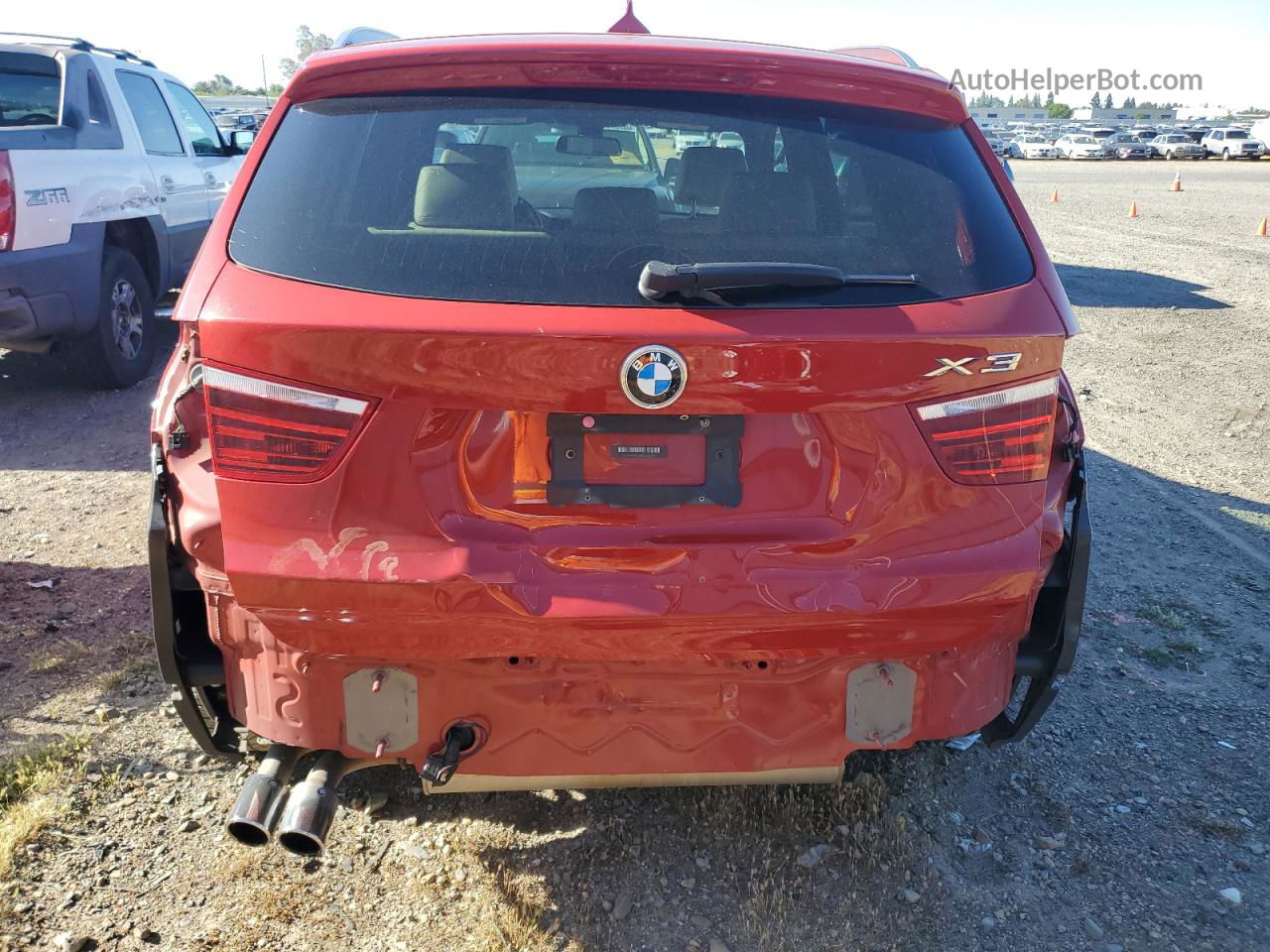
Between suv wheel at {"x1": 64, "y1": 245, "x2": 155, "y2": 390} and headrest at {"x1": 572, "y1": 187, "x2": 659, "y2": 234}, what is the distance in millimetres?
5699

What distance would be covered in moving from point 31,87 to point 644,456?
698cm

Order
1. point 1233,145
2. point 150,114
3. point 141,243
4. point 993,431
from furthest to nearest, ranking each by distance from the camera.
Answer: point 1233,145
point 150,114
point 141,243
point 993,431

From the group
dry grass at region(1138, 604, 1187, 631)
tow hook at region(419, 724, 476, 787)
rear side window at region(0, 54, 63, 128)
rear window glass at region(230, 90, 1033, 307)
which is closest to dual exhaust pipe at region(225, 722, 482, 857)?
tow hook at region(419, 724, 476, 787)

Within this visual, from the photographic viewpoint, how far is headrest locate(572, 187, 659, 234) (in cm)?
235

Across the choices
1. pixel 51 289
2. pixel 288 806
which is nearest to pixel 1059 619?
pixel 288 806

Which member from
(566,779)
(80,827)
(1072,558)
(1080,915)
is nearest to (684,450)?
(566,779)

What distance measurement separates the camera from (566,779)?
2578mm

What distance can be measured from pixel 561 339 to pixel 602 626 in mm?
591

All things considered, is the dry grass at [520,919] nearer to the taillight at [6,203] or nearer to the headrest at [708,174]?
the headrest at [708,174]

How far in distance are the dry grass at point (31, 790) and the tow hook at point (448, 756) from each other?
126 centimetres

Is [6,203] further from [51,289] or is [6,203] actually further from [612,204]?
[612,204]

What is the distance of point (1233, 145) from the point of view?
4681 cm

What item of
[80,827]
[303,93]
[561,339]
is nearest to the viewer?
[561,339]

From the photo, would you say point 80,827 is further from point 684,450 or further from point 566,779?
point 684,450
